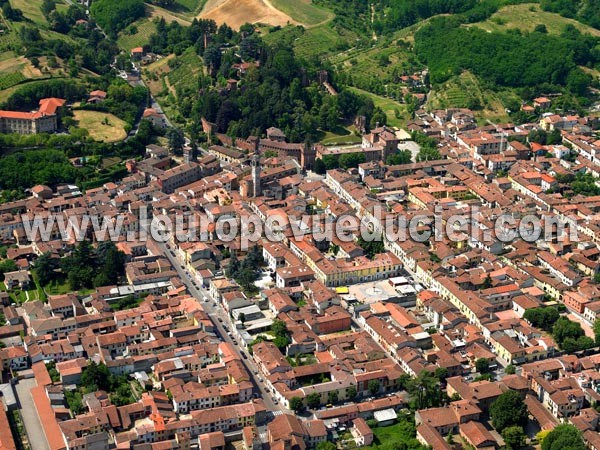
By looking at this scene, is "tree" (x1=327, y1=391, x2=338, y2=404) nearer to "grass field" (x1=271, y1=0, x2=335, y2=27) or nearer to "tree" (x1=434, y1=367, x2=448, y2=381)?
"tree" (x1=434, y1=367, x2=448, y2=381)

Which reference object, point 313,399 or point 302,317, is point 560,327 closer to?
point 302,317

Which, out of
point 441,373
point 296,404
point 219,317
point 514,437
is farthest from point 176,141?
point 514,437

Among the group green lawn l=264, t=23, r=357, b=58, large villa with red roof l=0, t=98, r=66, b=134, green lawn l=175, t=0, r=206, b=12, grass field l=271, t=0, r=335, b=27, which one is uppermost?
grass field l=271, t=0, r=335, b=27

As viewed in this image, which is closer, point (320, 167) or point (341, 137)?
point (320, 167)

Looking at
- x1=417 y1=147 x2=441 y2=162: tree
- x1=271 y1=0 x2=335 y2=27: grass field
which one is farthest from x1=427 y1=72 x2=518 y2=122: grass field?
x1=271 y1=0 x2=335 y2=27: grass field

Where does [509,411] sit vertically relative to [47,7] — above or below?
below

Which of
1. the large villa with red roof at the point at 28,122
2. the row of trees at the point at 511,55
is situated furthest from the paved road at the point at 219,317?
the row of trees at the point at 511,55

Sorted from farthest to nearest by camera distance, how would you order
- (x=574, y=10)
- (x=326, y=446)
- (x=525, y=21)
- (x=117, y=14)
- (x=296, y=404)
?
(x=117, y=14)
(x=574, y=10)
(x=525, y=21)
(x=296, y=404)
(x=326, y=446)
